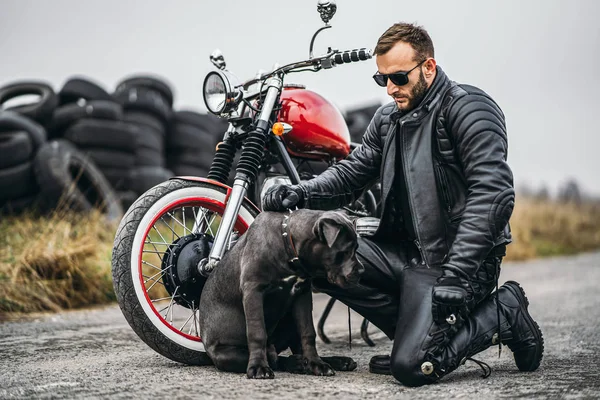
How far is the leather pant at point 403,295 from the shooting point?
3.07m

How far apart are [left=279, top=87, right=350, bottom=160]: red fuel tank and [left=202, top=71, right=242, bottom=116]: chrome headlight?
0.35 m

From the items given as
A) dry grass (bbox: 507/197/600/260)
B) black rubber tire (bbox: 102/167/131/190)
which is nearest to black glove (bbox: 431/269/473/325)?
black rubber tire (bbox: 102/167/131/190)

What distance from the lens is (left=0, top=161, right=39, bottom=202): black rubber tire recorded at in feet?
25.4

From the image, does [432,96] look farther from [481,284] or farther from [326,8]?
[481,284]

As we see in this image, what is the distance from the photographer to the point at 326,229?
3029 millimetres

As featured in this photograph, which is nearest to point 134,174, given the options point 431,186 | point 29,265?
point 29,265

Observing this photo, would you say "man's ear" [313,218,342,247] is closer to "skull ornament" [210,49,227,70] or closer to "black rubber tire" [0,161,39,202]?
"skull ornament" [210,49,227,70]

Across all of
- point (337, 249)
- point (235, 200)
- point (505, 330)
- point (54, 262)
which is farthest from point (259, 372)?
point (54, 262)

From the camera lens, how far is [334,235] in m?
3.01

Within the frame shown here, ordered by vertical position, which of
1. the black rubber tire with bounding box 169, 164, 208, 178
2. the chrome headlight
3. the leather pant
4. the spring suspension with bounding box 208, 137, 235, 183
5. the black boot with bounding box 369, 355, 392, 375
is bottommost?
the black boot with bounding box 369, 355, 392, 375

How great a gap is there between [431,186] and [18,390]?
1908mm

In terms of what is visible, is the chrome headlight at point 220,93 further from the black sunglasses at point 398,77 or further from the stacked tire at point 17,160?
the stacked tire at point 17,160

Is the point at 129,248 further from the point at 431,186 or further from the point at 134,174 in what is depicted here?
the point at 134,174

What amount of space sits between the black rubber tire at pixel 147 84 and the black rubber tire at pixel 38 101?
1.35 metres
